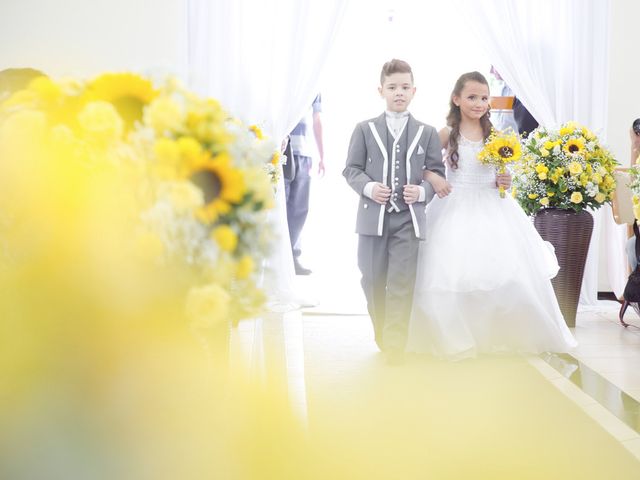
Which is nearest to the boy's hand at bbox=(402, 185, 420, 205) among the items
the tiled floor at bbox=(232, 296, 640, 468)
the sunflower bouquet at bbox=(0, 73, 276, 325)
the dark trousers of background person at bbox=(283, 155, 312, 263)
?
the tiled floor at bbox=(232, 296, 640, 468)

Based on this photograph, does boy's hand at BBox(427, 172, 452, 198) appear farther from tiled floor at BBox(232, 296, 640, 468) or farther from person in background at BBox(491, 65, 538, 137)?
person in background at BBox(491, 65, 538, 137)

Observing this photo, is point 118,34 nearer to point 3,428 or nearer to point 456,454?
point 456,454

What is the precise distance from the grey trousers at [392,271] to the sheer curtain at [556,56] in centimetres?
217

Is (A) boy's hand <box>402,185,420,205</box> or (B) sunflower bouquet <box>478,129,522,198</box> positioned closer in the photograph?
(A) boy's hand <box>402,185,420,205</box>

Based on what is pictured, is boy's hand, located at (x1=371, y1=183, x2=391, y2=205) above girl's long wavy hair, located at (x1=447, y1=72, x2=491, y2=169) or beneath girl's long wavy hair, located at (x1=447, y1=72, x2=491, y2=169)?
beneath

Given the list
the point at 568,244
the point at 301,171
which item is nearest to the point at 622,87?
the point at 568,244

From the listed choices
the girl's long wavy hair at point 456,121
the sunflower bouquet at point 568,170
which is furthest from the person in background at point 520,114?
the girl's long wavy hair at point 456,121

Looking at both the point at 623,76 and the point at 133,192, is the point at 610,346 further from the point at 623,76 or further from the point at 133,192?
the point at 133,192

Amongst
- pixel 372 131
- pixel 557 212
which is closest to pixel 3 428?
pixel 372 131

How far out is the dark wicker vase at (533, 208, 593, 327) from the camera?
462 cm

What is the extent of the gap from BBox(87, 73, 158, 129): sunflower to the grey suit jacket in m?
2.92

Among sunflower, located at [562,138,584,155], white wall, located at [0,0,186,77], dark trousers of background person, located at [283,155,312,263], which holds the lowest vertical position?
dark trousers of background person, located at [283,155,312,263]

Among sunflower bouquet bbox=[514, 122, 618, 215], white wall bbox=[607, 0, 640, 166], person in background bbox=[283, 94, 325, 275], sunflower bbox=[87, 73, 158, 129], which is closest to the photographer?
sunflower bbox=[87, 73, 158, 129]

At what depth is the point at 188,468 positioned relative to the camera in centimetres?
72
